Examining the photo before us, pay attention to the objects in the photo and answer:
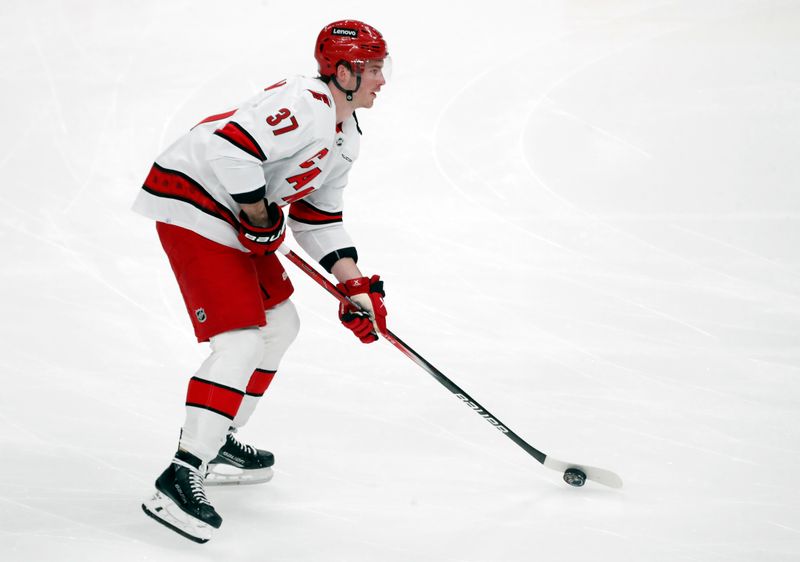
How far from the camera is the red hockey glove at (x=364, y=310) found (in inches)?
103

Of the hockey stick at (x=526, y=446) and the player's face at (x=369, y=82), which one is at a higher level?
the player's face at (x=369, y=82)

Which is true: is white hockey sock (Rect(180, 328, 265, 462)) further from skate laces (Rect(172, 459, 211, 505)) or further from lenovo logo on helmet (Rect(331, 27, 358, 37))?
lenovo logo on helmet (Rect(331, 27, 358, 37))

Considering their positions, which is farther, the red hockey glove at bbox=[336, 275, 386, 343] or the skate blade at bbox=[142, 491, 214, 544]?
the red hockey glove at bbox=[336, 275, 386, 343]

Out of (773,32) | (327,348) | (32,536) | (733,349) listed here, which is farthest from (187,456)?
(773,32)

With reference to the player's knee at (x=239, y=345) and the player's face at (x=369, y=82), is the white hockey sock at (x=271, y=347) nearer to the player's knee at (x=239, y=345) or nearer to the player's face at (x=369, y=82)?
the player's knee at (x=239, y=345)

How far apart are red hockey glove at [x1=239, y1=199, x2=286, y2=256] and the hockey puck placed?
998 millimetres

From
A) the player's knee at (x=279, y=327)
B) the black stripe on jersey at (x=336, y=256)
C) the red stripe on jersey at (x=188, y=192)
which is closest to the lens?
the red stripe on jersey at (x=188, y=192)

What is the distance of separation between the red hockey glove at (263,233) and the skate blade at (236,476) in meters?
0.64

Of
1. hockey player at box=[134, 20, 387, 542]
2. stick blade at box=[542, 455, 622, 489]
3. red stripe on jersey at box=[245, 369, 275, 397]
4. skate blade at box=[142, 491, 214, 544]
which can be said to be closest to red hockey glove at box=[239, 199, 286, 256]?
hockey player at box=[134, 20, 387, 542]

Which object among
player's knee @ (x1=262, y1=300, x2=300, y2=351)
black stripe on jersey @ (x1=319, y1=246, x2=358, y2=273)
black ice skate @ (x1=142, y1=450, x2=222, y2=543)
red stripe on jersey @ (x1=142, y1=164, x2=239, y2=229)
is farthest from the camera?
black stripe on jersey @ (x1=319, y1=246, x2=358, y2=273)

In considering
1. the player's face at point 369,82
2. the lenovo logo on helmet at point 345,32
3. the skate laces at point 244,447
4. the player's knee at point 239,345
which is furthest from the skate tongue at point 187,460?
the lenovo logo on helmet at point 345,32

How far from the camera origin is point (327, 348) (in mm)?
3451

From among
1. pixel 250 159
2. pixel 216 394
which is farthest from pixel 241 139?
pixel 216 394

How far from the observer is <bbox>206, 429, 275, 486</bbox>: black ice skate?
2637mm
